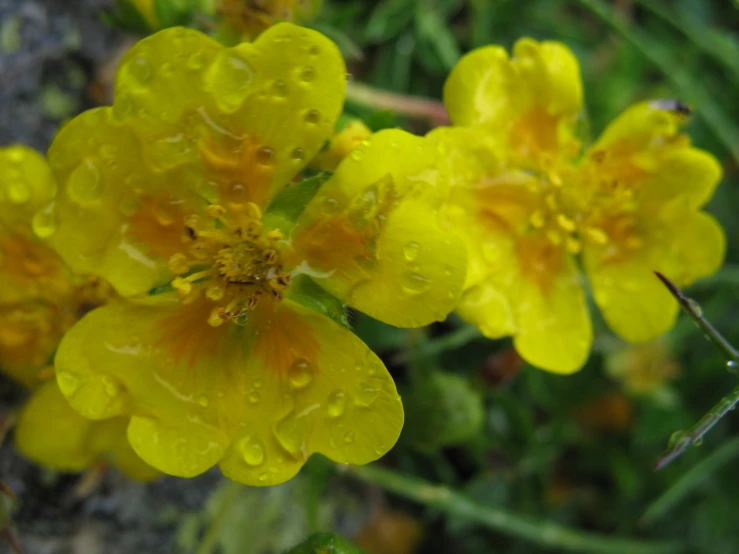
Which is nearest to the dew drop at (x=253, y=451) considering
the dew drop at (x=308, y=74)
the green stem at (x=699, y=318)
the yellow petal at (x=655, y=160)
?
the dew drop at (x=308, y=74)

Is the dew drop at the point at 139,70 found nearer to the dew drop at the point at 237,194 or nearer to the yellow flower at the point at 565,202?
the dew drop at the point at 237,194

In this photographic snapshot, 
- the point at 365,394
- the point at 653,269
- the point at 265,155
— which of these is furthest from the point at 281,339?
the point at 653,269

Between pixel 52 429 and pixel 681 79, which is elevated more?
pixel 681 79

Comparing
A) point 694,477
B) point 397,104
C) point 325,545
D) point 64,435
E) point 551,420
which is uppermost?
point 397,104

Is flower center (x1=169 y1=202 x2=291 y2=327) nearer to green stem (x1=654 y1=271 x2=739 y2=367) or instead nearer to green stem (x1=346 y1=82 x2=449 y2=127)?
green stem (x1=654 y1=271 x2=739 y2=367)

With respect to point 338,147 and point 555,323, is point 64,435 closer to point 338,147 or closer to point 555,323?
point 338,147

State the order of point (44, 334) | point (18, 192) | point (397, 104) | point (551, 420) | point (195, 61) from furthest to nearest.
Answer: point (551, 420), point (397, 104), point (44, 334), point (18, 192), point (195, 61)

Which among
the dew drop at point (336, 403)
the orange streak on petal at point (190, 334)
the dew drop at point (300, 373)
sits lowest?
the orange streak on petal at point (190, 334)
